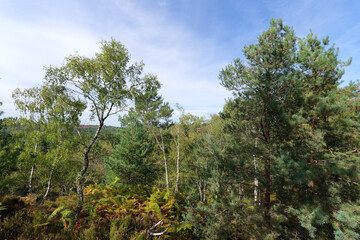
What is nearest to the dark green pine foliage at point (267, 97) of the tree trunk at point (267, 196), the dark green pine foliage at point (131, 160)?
the tree trunk at point (267, 196)

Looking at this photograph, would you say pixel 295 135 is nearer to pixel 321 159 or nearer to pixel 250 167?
pixel 321 159

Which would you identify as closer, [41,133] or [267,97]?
[267,97]

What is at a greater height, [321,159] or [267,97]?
[267,97]

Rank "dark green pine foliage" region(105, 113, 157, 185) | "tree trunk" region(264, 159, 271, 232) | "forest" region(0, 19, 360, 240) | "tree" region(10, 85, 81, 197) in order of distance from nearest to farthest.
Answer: "forest" region(0, 19, 360, 240) → "tree trunk" region(264, 159, 271, 232) → "tree" region(10, 85, 81, 197) → "dark green pine foliage" region(105, 113, 157, 185)

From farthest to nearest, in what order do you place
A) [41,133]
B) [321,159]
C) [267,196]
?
[41,133]
[267,196]
[321,159]

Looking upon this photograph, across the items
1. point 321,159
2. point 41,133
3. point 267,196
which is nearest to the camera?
point 321,159

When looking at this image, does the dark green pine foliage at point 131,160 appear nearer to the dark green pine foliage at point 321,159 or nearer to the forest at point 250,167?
the forest at point 250,167

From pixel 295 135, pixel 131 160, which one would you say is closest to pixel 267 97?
pixel 295 135

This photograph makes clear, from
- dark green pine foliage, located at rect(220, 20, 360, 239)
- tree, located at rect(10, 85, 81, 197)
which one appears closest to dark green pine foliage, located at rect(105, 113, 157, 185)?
tree, located at rect(10, 85, 81, 197)

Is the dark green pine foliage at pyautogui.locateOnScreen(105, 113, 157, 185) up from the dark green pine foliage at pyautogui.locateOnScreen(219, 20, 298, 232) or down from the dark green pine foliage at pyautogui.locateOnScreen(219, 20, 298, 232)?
down

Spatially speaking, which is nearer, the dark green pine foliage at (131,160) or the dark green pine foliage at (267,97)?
the dark green pine foliage at (267,97)

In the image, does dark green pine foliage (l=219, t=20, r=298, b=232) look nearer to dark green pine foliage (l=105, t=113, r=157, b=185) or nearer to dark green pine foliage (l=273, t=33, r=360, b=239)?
dark green pine foliage (l=273, t=33, r=360, b=239)

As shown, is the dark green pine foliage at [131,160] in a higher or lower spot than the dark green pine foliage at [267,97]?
lower

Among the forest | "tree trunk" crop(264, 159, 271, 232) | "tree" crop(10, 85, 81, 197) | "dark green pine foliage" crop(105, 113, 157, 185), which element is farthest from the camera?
"dark green pine foliage" crop(105, 113, 157, 185)
